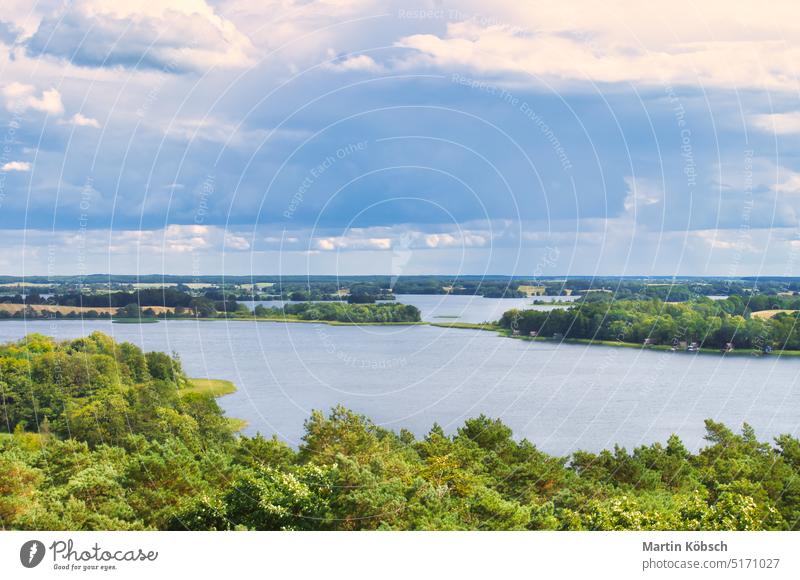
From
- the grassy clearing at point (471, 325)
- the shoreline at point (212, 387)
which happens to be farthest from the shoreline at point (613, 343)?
the shoreline at point (212, 387)

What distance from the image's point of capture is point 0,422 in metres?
43.9

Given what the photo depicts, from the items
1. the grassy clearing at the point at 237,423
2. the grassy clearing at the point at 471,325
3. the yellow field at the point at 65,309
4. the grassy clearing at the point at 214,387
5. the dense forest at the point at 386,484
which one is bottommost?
the grassy clearing at the point at 237,423

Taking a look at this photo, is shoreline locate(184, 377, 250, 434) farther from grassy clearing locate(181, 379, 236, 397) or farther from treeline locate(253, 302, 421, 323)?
treeline locate(253, 302, 421, 323)

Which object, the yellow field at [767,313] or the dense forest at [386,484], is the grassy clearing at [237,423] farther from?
the yellow field at [767,313]

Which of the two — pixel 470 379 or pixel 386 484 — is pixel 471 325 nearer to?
pixel 470 379

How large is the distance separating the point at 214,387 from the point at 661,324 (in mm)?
28566

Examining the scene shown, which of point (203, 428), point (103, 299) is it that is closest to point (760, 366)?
point (203, 428)

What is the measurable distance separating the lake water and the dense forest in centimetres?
1276

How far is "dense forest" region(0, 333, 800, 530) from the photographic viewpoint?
55.5ft

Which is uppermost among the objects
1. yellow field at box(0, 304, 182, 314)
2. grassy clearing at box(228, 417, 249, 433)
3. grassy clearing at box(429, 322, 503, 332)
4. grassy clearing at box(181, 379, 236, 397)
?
yellow field at box(0, 304, 182, 314)

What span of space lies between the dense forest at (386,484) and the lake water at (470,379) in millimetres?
12757

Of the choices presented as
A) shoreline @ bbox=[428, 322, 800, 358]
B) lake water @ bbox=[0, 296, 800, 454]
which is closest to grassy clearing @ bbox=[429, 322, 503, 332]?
shoreline @ bbox=[428, 322, 800, 358]

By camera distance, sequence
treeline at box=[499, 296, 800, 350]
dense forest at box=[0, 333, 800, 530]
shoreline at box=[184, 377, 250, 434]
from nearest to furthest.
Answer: dense forest at box=[0, 333, 800, 530] < shoreline at box=[184, 377, 250, 434] < treeline at box=[499, 296, 800, 350]

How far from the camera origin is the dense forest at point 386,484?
1691 cm
